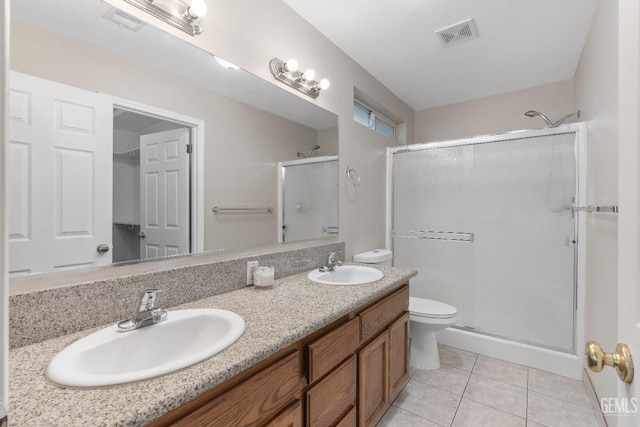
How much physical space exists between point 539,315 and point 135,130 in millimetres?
2970

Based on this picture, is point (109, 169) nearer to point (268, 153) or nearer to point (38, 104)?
point (38, 104)

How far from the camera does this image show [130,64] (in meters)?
1.11

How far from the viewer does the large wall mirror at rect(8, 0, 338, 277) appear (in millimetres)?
889

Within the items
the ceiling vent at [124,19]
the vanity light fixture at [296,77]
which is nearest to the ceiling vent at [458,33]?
the vanity light fixture at [296,77]

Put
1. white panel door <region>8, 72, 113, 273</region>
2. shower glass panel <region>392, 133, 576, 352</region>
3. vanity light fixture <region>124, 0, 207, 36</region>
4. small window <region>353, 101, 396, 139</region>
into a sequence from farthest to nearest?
small window <region>353, 101, 396, 139</region> → shower glass panel <region>392, 133, 576, 352</region> → vanity light fixture <region>124, 0, 207, 36</region> → white panel door <region>8, 72, 113, 273</region>

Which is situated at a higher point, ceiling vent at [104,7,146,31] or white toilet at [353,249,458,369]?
ceiling vent at [104,7,146,31]

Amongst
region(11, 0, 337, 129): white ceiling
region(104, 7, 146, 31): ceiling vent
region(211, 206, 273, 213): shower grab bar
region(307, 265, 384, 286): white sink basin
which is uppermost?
region(104, 7, 146, 31): ceiling vent

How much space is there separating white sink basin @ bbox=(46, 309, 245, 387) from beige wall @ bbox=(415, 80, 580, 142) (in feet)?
10.6

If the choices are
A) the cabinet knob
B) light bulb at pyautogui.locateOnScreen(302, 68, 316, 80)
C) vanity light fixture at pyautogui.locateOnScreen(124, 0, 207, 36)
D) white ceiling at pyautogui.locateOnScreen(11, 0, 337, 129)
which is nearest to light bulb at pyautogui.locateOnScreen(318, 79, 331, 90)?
light bulb at pyautogui.locateOnScreen(302, 68, 316, 80)

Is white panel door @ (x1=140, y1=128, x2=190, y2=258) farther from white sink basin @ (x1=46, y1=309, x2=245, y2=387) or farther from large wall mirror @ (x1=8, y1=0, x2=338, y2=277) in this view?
white sink basin @ (x1=46, y1=309, x2=245, y2=387)

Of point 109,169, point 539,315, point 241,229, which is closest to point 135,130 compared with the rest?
point 109,169

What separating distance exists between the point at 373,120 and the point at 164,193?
218 cm

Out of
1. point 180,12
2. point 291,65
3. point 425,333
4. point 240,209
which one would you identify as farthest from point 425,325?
point 180,12

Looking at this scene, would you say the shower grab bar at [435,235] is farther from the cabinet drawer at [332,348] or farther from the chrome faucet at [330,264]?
the cabinet drawer at [332,348]
